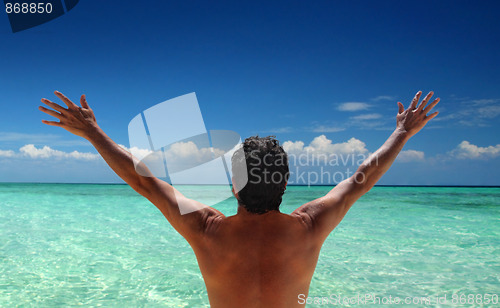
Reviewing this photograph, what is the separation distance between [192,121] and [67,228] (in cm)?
890

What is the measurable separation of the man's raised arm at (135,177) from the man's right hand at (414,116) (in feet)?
4.17

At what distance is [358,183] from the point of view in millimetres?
1774

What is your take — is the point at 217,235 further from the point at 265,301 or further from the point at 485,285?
the point at 485,285

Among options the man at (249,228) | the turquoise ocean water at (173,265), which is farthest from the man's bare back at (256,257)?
the turquoise ocean water at (173,265)

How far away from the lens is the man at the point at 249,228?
147 cm

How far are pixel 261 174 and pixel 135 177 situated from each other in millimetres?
570

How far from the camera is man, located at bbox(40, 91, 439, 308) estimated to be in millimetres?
1472

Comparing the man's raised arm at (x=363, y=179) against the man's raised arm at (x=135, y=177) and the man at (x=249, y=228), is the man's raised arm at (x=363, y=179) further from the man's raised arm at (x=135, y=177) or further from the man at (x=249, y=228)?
the man's raised arm at (x=135, y=177)

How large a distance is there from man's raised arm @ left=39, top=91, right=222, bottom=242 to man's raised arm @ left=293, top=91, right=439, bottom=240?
0.46m

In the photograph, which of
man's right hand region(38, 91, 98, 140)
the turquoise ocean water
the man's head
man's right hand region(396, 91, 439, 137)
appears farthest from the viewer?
the turquoise ocean water

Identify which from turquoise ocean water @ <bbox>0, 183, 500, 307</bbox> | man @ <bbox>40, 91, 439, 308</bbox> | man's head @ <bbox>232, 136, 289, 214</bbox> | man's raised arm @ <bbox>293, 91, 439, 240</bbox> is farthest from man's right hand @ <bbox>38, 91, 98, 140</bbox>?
turquoise ocean water @ <bbox>0, 183, 500, 307</bbox>

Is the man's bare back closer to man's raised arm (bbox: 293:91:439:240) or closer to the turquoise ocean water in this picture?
man's raised arm (bbox: 293:91:439:240)

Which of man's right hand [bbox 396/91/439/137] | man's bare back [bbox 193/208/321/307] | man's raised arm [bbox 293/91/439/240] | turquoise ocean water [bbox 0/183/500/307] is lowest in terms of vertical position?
turquoise ocean water [bbox 0/183/500/307]

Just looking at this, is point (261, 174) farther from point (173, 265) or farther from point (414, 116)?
point (173, 265)
